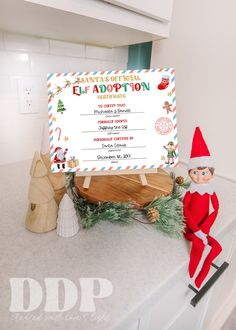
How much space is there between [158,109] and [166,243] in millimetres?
337

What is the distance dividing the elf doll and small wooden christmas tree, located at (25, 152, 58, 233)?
327mm

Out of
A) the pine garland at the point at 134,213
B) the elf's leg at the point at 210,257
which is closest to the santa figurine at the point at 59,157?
the pine garland at the point at 134,213

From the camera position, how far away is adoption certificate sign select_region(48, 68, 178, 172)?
0.53 meters

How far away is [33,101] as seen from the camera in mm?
932

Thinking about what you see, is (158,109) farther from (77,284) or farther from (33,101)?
(33,101)

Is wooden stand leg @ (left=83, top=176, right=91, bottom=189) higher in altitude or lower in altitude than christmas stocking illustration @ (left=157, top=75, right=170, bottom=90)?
lower

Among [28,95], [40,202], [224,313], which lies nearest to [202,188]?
[40,202]

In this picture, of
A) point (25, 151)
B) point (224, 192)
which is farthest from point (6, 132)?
point (224, 192)

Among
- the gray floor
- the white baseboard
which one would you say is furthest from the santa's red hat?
the gray floor

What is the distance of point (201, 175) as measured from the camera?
49cm

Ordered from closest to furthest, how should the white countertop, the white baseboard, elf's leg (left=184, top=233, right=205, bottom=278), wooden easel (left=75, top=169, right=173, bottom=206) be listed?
the white countertop
elf's leg (left=184, top=233, right=205, bottom=278)
wooden easel (left=75, top=169, right=173, bottom=206)
the white baseboard

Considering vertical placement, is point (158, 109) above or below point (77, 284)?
above

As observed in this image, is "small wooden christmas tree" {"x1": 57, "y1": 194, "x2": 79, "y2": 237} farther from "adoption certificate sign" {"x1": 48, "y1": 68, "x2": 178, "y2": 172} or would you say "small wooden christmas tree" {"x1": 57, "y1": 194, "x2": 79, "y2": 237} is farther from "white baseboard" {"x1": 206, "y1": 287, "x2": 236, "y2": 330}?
"white baseboard" {"x1": 206, "y1": 287, "x2": 236, "y2": 330}

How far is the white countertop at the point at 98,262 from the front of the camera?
349 millimetres
